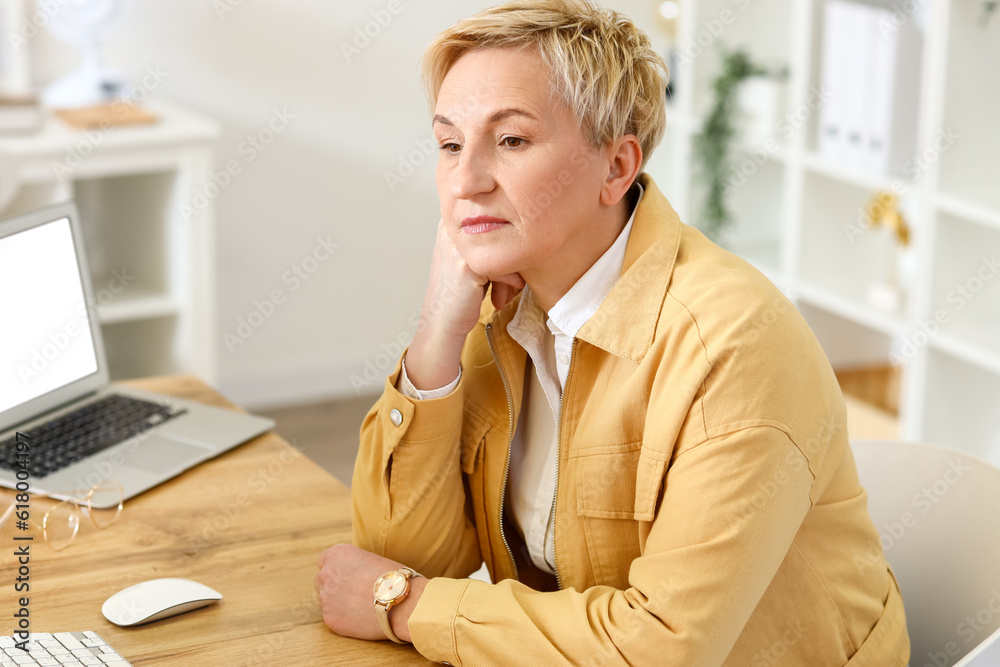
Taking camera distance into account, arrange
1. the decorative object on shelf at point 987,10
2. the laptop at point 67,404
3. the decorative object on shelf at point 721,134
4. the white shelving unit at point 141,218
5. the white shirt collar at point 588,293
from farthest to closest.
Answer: the decorative object on shelf at point 721,134, the white shelving unit at point 141,218, the decorative object on shelf at point 987,10, the laptop at point 67,404, the white shirt collar at point 588,293

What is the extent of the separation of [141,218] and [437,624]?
2.40m

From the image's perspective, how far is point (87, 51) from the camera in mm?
3105

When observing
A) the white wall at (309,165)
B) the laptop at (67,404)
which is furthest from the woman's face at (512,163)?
the white wall at (309,165)

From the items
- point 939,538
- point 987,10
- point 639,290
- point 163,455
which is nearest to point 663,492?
point 639,290

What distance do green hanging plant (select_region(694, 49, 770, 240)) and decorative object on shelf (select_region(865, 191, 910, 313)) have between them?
52 centimetres

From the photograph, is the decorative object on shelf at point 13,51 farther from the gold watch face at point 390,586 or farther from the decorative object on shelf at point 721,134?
the gold watch face at point 390,586

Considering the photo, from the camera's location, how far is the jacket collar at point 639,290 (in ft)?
3.94

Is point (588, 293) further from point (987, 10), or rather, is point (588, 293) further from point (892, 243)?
point (892, 243)

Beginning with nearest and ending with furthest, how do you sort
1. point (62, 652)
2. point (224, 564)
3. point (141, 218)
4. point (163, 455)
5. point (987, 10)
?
point (62, 652)
point (224, 564)
point (163, 455)
point (987, 10)
point (141, 218)

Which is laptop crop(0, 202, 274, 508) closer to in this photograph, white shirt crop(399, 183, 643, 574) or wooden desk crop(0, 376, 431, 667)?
wooden desk crop(0, 376, 431, 667)

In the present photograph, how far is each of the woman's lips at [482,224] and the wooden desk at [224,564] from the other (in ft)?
1.42

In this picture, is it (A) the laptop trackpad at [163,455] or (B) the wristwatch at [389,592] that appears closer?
(B) the wristwatch at [389,592]

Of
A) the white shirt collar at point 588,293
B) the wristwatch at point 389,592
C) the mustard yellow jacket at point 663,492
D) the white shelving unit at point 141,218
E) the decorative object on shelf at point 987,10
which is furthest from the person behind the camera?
the white shelving unit at point 141,218

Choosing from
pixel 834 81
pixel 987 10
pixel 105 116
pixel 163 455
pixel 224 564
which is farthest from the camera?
pixel 834 81
